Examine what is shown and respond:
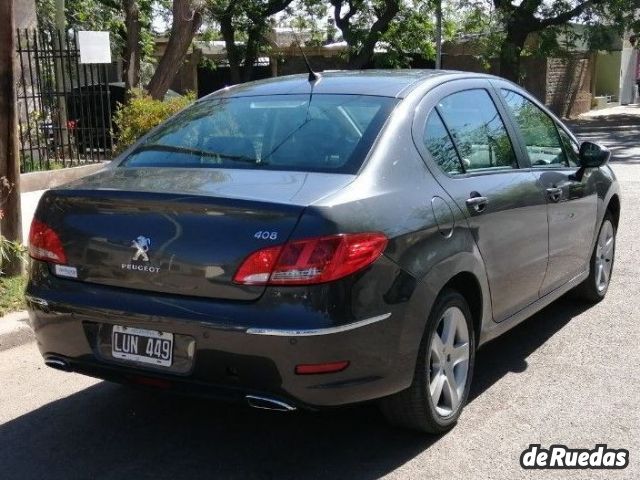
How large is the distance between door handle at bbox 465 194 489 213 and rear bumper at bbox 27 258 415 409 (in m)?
0.84

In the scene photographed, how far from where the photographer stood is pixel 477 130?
4559 millimetres

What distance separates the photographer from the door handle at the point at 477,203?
13.3 ft

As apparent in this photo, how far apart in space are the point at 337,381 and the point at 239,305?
50cm

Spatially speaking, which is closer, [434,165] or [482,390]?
[434,165]

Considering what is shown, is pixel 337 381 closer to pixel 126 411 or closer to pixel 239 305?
pixel 239 305

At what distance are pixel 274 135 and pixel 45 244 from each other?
1.19m

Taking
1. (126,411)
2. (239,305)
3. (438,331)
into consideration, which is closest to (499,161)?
(438,331)

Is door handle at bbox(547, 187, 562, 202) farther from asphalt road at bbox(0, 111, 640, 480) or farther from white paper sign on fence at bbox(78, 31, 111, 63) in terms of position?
white paper sign on fence at bbox(78, 31, 111, 63)

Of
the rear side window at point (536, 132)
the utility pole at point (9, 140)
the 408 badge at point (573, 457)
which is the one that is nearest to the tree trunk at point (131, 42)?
the utility pole at point (9, 140)

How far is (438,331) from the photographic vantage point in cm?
387

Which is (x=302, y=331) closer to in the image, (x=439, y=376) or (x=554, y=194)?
(x=439, y=376)

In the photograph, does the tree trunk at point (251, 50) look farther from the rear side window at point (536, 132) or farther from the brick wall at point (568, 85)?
the rear side window at point (536, 132)

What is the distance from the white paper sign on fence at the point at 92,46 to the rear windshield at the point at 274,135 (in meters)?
8.19

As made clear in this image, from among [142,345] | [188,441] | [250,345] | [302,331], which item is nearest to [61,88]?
[188,441]
